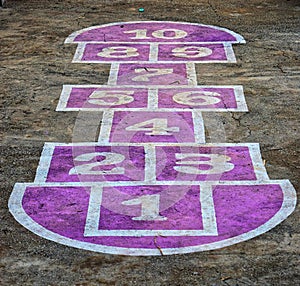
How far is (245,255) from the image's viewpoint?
6.36m

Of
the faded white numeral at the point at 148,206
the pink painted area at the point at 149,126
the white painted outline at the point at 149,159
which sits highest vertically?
the faded white numeral at the point at 148,206

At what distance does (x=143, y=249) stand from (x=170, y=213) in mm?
655

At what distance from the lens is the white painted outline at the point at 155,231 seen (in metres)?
A: 6.70

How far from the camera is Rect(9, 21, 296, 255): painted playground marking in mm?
6727

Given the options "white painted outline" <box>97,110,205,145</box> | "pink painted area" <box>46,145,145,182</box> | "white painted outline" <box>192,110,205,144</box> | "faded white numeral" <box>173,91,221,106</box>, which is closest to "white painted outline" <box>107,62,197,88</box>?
"faded white numeral" <box>173,91,221,106</box>

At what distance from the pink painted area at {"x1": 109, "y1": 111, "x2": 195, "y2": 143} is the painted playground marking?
0.01m

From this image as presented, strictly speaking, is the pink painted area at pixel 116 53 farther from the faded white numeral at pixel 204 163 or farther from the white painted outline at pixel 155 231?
the white painted outline at pixel 155 231

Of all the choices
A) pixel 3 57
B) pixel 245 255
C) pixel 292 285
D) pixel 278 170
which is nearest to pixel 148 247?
pixel 245 255

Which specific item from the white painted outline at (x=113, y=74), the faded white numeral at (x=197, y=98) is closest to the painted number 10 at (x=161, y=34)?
the white painted outline at (x=113, y=74)

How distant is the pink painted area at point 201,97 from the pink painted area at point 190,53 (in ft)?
4.35

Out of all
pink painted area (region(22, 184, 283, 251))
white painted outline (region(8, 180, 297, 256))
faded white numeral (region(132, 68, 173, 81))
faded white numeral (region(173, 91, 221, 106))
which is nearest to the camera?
white painted outline (region(8, 180, 297, 256))

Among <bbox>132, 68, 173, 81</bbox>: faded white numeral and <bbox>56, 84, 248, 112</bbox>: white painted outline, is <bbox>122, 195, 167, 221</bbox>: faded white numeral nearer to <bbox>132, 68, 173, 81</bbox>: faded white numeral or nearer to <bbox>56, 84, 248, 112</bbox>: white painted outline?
<bbox>56, 84, 248, 112</bbox>: white painted outline

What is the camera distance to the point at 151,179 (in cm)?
766

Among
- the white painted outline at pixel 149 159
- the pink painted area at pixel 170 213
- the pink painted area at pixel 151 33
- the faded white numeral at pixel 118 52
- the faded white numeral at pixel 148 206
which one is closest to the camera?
the pink painted area at pixel 170 213
